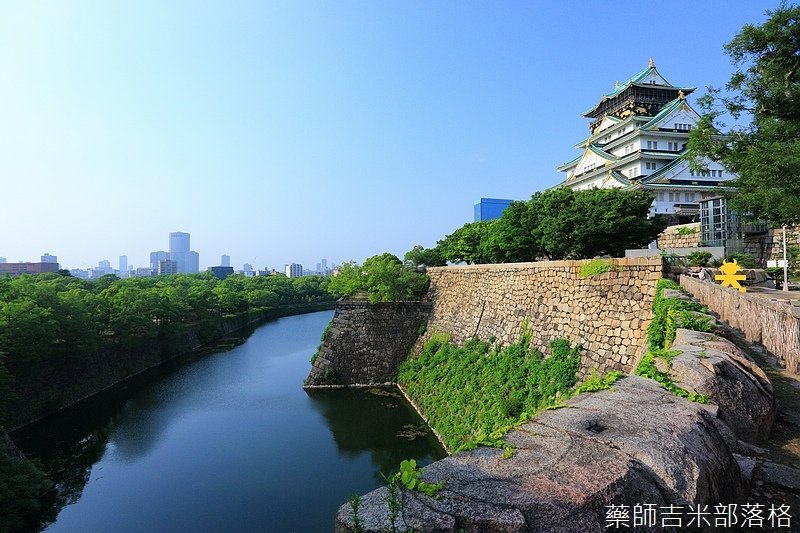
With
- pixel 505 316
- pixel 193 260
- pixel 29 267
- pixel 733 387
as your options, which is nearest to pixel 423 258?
pixel 505 316

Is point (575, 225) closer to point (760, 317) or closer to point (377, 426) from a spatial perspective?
point (760, 317)

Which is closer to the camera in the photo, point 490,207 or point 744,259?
point 744,259

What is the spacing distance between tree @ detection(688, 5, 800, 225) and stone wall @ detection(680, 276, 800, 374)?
231 cm

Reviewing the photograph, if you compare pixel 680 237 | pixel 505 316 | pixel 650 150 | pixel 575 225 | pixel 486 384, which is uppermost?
pixel 650 150

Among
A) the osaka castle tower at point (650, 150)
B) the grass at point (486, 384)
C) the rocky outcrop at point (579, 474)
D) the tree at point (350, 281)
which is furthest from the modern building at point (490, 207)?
the rocky outcrop at point (579, 474)

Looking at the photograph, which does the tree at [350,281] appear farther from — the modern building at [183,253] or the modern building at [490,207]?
the modern building at [183,253]

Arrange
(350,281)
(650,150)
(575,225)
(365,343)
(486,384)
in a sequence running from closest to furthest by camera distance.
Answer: (486,384), (575,225), (365,343), (350,281), (650,150)

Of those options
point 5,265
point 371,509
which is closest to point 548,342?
point 371,509

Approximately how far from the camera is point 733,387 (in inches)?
144

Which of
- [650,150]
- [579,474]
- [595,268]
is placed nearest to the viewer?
[579,474]

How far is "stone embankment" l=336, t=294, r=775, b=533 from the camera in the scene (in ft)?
5.79

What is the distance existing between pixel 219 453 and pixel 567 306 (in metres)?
10.4

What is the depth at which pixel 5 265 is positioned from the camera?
3327 inches

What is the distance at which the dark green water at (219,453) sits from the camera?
31.5 feet
